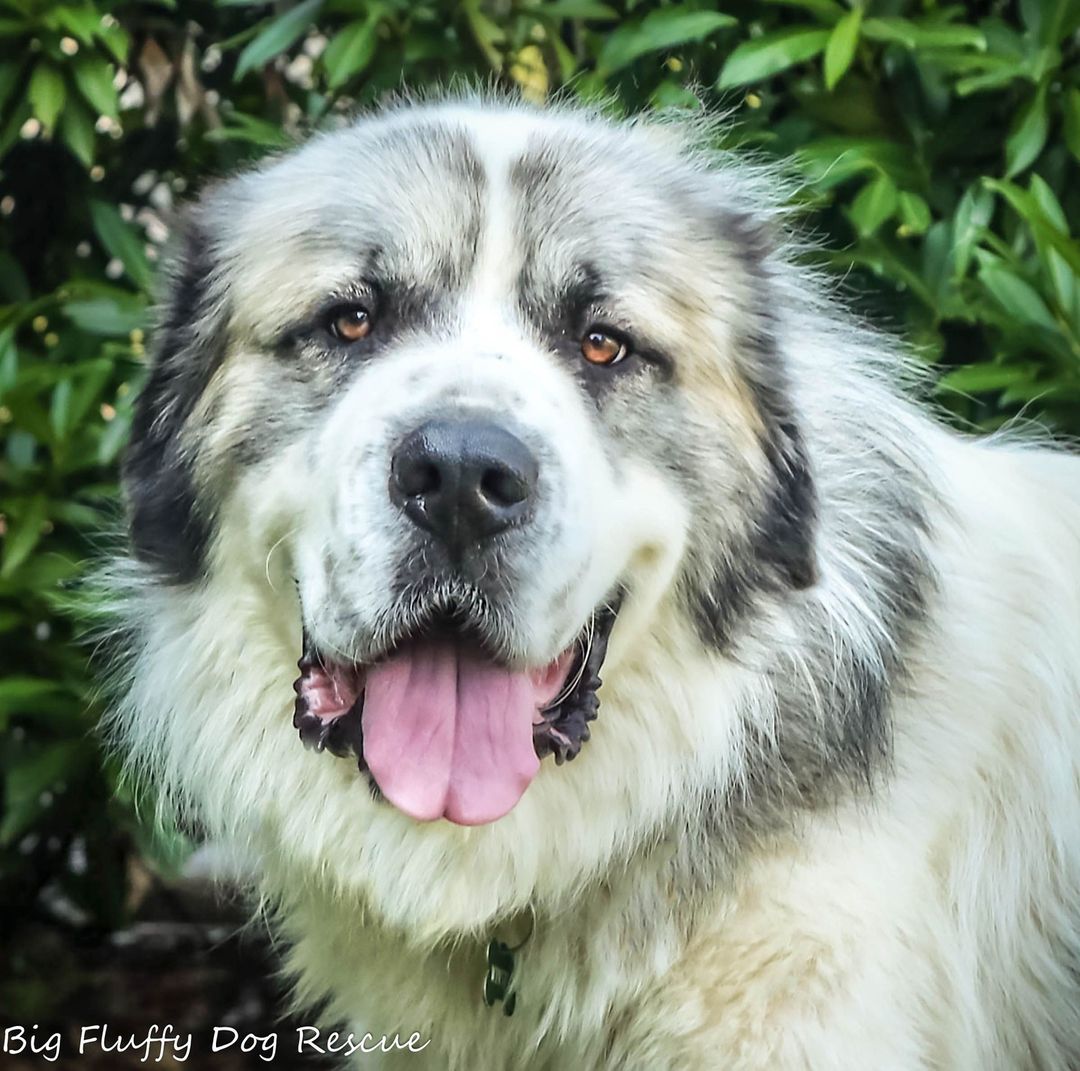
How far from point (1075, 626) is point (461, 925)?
111 centimetres

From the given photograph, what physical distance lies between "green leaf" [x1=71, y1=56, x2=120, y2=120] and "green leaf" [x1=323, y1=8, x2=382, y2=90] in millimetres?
452

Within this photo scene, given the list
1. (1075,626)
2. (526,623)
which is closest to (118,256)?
(526,623)

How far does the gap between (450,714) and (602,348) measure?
59cm

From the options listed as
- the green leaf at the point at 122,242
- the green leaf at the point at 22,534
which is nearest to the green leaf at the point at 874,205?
the green leaf at the point at 122,242

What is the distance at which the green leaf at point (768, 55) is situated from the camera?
265cm

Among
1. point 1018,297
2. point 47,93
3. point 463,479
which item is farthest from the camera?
point 47,93

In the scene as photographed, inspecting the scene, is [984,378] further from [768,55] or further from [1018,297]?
[768,55]

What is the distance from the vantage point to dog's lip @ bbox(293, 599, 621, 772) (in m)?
2.01

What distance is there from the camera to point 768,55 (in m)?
2.67

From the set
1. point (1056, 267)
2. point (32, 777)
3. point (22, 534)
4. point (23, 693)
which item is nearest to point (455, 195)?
point (1056, 267)

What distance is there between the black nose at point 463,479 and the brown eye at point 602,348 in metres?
0.34

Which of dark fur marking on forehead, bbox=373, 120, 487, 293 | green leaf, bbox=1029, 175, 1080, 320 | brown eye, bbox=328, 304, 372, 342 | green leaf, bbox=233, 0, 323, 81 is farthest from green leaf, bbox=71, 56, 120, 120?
green leaf, bbox=1029, 175, 1080, 320

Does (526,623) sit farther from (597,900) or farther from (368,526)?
(597,900)

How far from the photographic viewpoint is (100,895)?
3.57m
